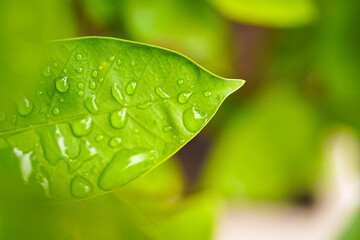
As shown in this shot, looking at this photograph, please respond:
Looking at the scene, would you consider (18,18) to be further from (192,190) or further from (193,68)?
(192,190)

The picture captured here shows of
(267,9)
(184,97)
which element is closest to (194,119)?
A: (184,97)

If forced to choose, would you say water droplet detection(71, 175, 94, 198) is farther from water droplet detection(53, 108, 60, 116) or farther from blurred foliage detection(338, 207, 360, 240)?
blurred foliage detection(338, 207, 360, 240)

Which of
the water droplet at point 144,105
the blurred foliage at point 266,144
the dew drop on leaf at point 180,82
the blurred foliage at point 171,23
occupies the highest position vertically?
the blurred foliage at point 171,23

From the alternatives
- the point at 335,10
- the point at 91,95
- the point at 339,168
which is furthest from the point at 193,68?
the point at 339,168

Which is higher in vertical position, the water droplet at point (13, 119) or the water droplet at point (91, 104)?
the water droplet at point (91, 104)

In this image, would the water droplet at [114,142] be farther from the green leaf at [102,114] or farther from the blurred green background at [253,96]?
the blurred green background at [253,96]

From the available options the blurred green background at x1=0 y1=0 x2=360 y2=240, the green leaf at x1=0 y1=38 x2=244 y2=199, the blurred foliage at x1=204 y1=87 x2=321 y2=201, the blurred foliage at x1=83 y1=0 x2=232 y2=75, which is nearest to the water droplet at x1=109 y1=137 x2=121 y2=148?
the green leaf at x1=0 y1=38 x2=244 y2=199

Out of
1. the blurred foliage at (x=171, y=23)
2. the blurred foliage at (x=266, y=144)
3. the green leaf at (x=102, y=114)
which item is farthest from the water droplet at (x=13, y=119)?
the blurred foliage at (x=266, y=144)
